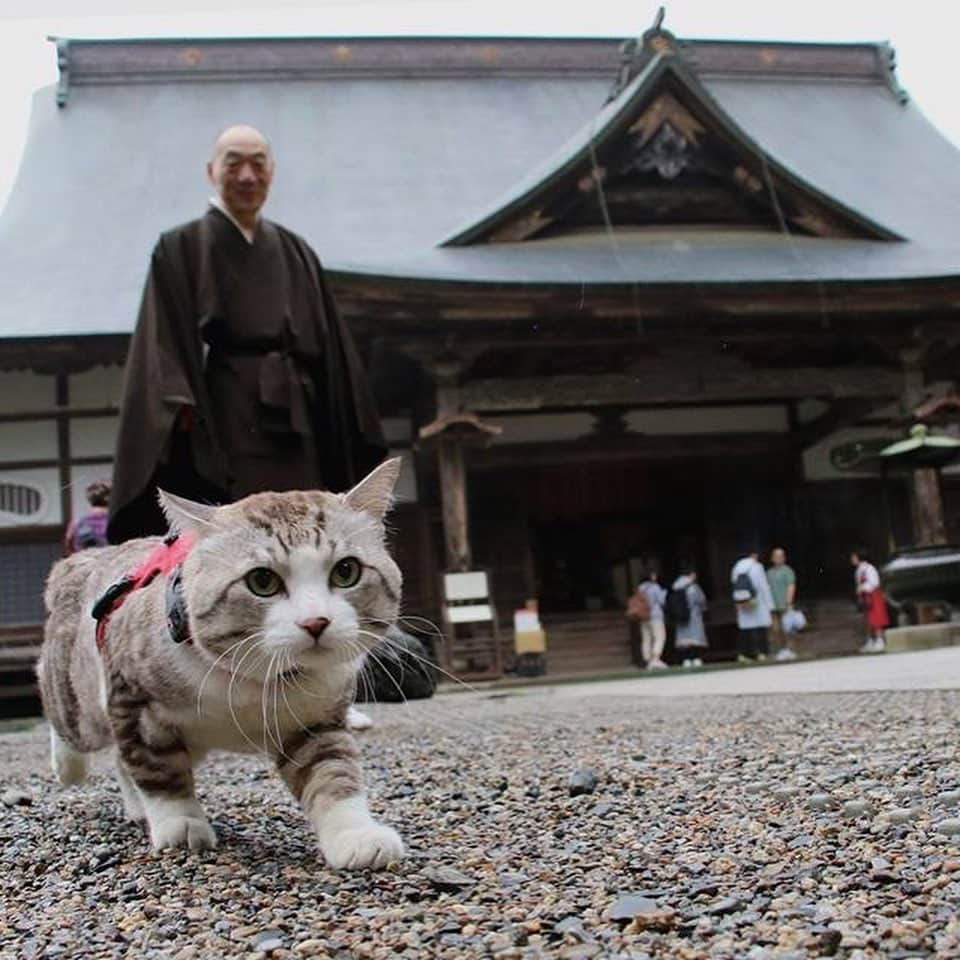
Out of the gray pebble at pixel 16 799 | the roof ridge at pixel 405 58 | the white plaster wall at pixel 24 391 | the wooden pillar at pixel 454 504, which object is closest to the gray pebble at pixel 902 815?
the gray pebble at pixel 16 799

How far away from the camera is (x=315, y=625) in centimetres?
181

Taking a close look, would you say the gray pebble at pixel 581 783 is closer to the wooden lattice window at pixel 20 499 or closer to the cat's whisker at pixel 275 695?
the cat's whisker at pixel 275 695

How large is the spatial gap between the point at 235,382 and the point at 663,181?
978 centimetres

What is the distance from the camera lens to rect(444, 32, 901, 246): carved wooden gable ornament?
39.3ft

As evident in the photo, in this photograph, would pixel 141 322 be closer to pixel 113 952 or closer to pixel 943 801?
pixel 113 952

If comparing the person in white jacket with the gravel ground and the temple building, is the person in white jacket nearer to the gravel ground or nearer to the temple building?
the temple building

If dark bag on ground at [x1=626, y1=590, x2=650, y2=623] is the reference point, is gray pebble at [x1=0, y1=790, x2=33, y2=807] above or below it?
below

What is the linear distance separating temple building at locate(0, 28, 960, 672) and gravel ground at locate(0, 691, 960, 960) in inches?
296

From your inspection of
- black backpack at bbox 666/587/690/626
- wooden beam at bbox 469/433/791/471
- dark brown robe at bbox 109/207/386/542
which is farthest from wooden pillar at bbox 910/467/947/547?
dark brown robe at bbox 109/207/386/542

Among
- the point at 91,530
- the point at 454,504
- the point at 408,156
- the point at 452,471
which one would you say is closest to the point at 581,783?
the point at 91,530

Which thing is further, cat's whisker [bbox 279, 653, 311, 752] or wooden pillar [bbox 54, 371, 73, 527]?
wooden pillar [bbox 54, 371, 73, 527]

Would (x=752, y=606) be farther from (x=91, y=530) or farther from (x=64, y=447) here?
(x=91, y=530)

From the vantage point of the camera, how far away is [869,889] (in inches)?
63.7

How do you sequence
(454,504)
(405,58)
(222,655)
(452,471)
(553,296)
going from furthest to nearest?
1. (405,58)
2. (452,471)
3. (454,504)
4. (553,296)
5. (222,655)
